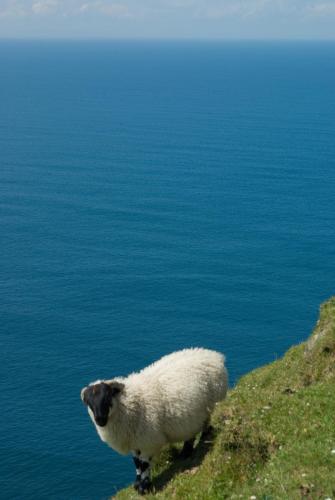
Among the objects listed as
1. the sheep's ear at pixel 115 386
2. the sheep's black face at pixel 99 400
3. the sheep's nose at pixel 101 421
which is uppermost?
the sheep's ear at pixel 115 386

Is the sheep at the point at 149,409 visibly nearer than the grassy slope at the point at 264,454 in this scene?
No

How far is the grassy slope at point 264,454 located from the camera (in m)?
13.2

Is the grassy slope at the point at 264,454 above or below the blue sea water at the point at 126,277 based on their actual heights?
below

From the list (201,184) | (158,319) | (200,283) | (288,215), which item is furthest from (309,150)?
(158,319)

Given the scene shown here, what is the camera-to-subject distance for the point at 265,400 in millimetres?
17812

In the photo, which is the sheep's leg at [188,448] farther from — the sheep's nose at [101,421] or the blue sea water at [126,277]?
the blue sea water at [126,277]

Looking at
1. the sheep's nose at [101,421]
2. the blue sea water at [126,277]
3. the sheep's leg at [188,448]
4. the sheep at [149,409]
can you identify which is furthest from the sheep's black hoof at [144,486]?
the blue sea water at [126,277]

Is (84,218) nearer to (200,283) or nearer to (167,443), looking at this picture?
(200,283)

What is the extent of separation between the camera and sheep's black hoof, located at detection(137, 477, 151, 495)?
18.3 metres

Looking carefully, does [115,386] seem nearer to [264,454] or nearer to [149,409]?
[149,409]

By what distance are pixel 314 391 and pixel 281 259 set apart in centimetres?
10441

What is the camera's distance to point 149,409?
62.7 ft

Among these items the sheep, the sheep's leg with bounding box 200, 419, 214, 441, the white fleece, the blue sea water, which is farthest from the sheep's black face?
the blue sea water

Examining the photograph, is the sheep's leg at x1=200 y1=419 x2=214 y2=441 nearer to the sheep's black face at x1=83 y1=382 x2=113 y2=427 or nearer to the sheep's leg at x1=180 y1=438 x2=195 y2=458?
the sheep's leg at x1=180 y1=438 x2=195 y2=458
